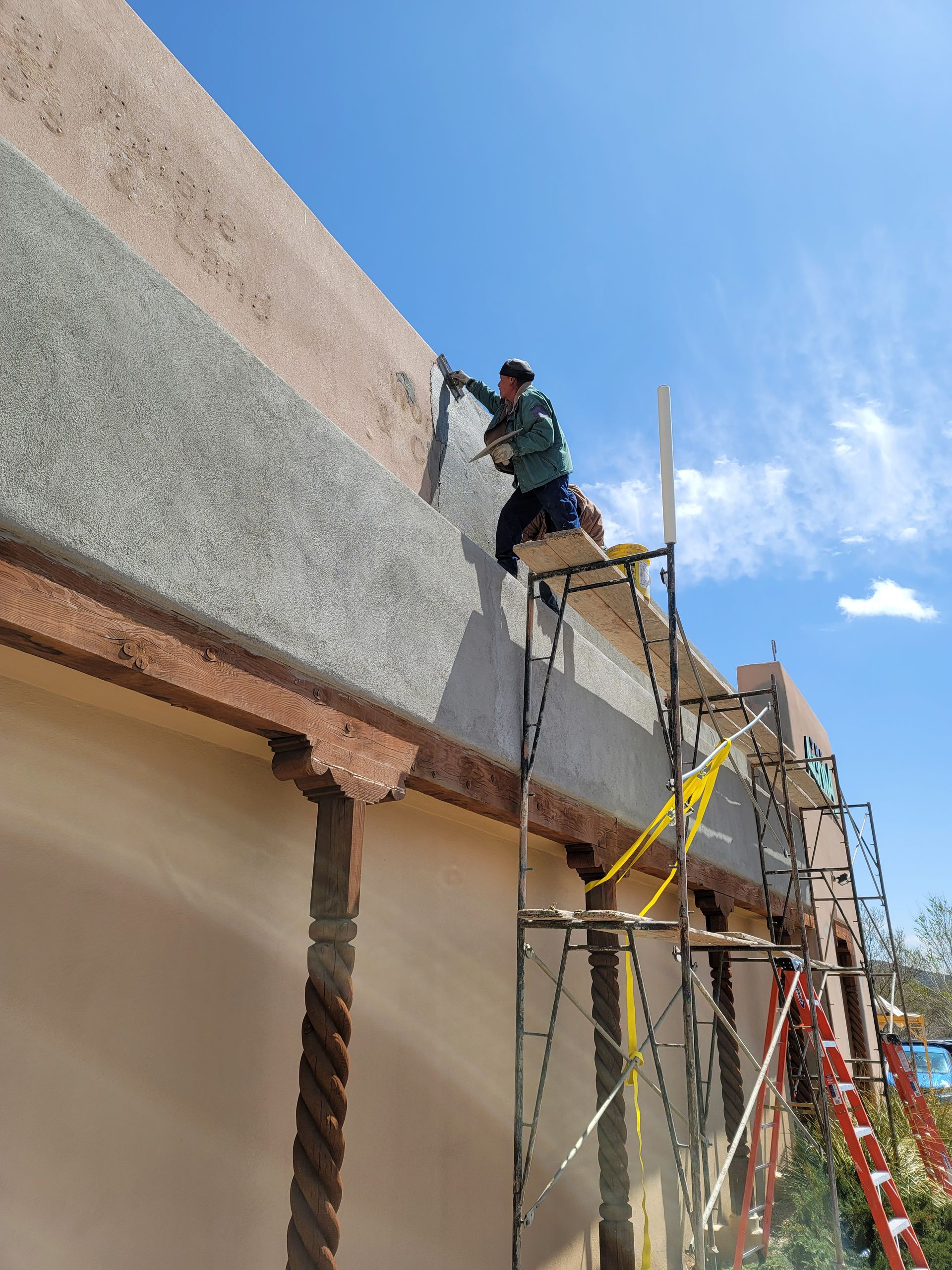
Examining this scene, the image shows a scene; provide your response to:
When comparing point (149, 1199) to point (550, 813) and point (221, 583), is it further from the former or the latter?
point (550, 813)

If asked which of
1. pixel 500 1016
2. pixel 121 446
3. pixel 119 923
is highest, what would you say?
pixel 121 446

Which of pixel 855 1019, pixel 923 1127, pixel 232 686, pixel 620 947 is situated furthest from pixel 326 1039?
pixel 855 1019

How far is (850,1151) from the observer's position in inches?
254

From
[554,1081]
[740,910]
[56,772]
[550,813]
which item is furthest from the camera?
[740,910]

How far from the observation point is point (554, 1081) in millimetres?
5996

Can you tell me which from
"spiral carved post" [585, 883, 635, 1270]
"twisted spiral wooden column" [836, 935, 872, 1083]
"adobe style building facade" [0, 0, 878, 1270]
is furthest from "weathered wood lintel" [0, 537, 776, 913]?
"twisted spiral wooden column" [836, 935, 872, 1083]

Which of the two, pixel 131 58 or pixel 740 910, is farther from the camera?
pixel 740 910

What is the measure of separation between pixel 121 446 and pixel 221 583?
1.78 feet

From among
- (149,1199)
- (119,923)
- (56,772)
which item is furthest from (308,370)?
(149,1199)

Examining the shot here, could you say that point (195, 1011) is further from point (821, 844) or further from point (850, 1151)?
point (821, 844)

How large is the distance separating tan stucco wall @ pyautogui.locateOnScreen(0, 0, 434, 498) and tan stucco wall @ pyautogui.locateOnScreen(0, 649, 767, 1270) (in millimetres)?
1959

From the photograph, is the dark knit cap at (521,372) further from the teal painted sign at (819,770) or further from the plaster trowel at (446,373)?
the teal painted sign at (819,770)

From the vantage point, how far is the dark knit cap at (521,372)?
5.91 meters

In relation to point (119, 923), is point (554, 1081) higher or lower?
lower
